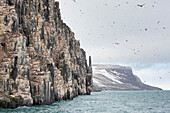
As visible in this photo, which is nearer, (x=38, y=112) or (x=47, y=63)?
(x=38, y=112)

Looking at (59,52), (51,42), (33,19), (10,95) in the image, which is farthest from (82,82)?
(10,95)

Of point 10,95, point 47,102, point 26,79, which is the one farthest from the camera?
point 47,102

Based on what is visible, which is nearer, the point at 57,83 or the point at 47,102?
the point at 47,102

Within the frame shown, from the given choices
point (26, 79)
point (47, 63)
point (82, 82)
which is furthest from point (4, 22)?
point (82, 82)

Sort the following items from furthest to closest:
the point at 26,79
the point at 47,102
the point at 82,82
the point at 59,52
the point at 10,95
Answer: the point at 82,82
the point at 59,52
the point at 47,102
the point at 26,79
the point at 10,95

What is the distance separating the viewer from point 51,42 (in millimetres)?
97938

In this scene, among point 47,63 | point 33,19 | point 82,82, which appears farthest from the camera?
point 82,82

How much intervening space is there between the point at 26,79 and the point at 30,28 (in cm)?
2691

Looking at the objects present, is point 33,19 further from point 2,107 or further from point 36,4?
point 2,107

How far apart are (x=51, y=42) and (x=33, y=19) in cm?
1651

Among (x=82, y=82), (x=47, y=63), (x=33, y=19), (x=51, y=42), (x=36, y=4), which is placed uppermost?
(x=36, y=4)

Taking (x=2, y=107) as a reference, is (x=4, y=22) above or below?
above

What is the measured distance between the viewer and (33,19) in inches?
3282

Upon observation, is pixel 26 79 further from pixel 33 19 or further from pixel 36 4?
pixel 36 4
